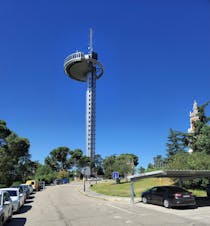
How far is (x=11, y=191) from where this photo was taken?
18766 millimetres

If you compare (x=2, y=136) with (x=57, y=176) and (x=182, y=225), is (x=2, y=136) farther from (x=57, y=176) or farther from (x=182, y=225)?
(x=57, y=176)

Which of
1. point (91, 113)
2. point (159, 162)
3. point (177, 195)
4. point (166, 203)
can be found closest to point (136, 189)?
point (166, 203)

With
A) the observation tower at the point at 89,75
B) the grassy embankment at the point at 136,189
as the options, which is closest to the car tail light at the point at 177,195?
the grassy embankment at the point at 136,189

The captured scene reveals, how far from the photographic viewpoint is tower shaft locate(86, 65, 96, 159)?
13175 centimetres

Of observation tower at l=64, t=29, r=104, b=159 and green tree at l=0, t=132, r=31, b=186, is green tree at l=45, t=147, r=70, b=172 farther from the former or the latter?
green tree at l=0, t=132, r=31, b=186

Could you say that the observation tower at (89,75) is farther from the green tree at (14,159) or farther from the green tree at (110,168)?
the green tree at (14,159)

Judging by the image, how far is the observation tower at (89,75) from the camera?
13450 centimetres

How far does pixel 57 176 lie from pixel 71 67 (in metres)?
75.8

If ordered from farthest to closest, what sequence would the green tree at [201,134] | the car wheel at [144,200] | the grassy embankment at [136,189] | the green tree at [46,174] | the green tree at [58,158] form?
the green tree at [58,158]
the green tree at [46,174]
the green tree at [201,134]
the grassy embankment at [136,189]
the car wheel at [144,200]

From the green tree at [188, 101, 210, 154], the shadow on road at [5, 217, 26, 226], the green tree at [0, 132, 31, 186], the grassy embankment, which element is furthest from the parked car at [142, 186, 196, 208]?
the green tree at [0, 132, 31, 186]

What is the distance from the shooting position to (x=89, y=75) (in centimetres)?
14512

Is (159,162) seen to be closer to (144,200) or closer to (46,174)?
(46,174)

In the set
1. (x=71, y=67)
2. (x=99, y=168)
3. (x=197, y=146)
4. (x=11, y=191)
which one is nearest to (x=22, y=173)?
(x=197, y=146)

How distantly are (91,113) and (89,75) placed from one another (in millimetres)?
20286
